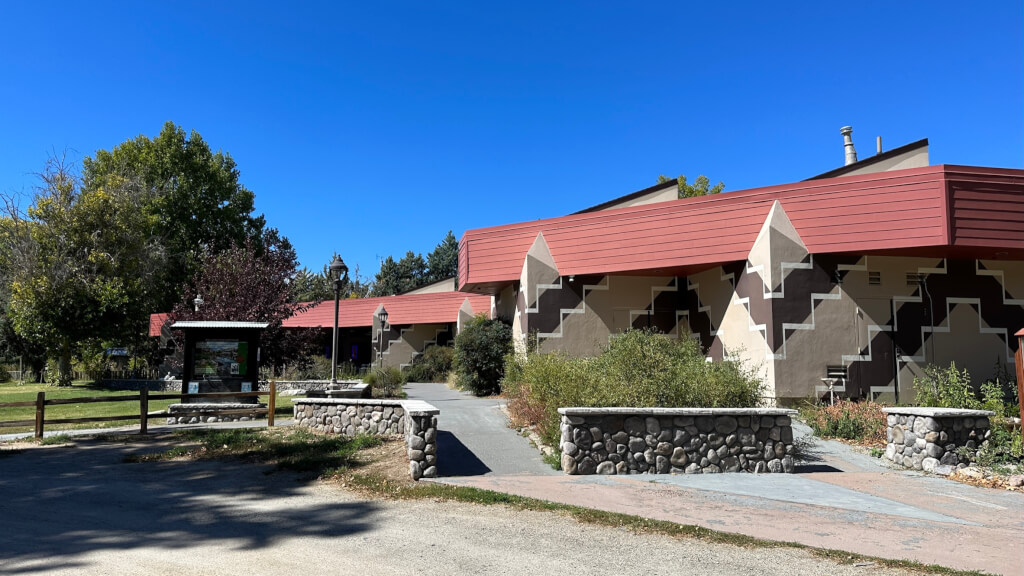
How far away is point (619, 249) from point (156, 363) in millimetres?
28161

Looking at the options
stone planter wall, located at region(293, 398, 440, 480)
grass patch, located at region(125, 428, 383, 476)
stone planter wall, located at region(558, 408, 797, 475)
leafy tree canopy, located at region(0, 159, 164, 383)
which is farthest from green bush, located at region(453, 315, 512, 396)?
leafy tree canopy, located at region(0, 159, 164, 383)

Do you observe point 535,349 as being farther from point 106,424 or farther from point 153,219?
point 153,219

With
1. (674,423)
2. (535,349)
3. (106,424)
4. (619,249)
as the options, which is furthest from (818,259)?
(106,424)

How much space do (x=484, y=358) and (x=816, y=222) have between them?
10615mm

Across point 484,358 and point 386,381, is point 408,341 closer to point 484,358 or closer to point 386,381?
point 386,381

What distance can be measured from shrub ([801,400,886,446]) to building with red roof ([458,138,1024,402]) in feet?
6.11

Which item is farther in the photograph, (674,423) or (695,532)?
(674,423)

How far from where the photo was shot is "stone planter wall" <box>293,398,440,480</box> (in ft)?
28.2

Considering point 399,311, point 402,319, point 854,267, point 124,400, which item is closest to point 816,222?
point 854,267

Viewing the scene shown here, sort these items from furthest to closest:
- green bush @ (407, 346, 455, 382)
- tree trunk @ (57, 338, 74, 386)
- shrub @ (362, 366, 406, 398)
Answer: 1. tree trunk @ (57, 338, 74, 386)
2. green bush @ (407, 346, 455, 382)
3. shrub @ (362, 366, 406, 398)

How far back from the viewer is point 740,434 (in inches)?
373

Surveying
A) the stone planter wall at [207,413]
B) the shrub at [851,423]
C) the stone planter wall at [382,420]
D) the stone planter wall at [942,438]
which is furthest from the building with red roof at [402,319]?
the stone planter wall at [942,438]

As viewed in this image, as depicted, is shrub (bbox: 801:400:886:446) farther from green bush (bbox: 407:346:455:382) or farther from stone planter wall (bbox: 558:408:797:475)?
green bush (bbox: 407:346:455:382)

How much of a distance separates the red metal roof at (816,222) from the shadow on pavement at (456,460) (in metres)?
9.05
